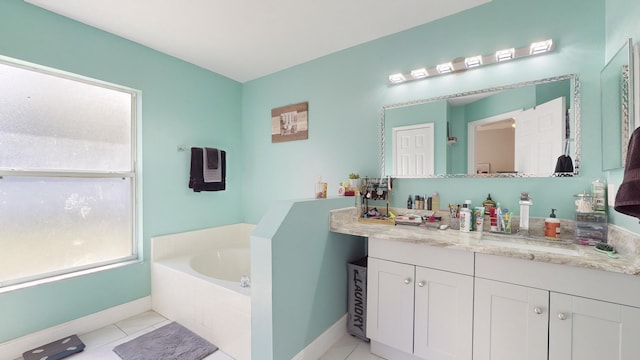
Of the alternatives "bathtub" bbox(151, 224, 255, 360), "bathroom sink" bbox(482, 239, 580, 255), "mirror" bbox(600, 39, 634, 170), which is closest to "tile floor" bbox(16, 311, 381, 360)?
"bathtub" bbox(151, 224, 255, 360)

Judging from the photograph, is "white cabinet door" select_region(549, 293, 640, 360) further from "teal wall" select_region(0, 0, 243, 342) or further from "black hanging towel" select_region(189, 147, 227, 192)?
"teal wall" select_region(0, 0, 243, 342)

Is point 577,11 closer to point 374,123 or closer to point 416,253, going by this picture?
point 374,123

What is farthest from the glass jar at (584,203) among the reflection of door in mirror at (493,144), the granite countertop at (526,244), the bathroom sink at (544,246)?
the reflection of door in mirror at (493,144)

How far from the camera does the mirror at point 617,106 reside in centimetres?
123

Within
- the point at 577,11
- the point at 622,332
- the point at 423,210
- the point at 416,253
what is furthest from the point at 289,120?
the point at 622,332

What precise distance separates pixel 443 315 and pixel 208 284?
1646mm

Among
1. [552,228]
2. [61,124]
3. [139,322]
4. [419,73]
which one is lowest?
[139,322]

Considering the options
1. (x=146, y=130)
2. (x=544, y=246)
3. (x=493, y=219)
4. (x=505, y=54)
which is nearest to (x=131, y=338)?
(x=146, y=130)

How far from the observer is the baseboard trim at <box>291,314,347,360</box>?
1.72 m

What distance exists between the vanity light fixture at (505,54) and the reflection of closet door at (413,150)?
604mm

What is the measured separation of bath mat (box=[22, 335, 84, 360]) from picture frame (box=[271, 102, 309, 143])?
240 centimetres

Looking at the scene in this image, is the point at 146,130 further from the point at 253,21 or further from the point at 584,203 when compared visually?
the point at 584,203

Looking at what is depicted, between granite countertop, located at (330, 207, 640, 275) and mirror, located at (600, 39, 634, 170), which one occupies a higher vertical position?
mirror, located at (600, 39, 634, 170)

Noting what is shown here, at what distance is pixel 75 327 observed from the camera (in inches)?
80.1
